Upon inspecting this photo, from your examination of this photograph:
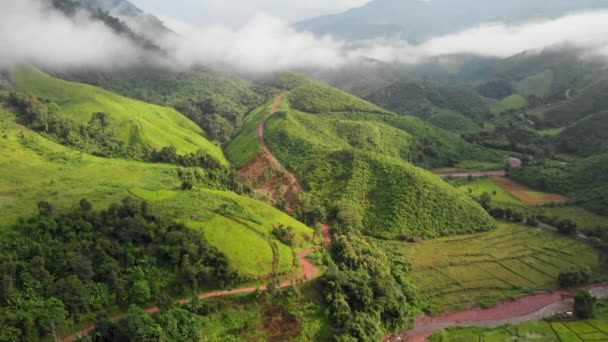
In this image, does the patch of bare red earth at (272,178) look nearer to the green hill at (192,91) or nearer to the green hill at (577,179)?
the green hill at (192,91)

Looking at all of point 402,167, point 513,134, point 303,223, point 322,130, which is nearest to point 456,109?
point 513,134

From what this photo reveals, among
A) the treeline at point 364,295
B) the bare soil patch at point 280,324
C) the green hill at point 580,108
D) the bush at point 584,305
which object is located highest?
the green hill at point 580,108

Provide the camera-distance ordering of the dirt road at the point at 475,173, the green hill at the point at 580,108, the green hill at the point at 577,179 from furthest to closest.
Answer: the green hill at the point at 580,108 → the dirt road at the point at 475,173 → the green hill at the point at 577,179

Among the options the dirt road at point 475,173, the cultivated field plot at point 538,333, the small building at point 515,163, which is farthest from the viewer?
the small building at point 515,163

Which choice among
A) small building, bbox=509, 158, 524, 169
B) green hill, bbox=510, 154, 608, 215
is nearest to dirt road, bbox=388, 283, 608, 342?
green hill, bbox=510, 154, 608, 215

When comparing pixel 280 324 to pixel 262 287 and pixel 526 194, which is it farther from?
pixel 526 194

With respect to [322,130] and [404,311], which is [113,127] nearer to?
[322,130]

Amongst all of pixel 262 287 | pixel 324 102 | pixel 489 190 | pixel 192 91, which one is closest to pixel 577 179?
pixel 489 190

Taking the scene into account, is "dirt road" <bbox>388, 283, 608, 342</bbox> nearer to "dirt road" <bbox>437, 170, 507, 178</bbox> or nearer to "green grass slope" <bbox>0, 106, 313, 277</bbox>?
"green grass slope" <bbox>0, 106, 313, 277</bbox>

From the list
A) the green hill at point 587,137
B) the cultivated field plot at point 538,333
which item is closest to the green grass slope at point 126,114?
the cultivated field plot at point 538,333
